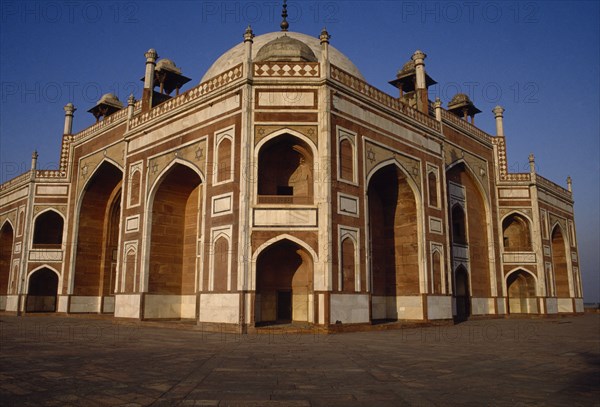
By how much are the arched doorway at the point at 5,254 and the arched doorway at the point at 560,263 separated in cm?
3423

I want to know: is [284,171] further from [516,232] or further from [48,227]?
[48,227]

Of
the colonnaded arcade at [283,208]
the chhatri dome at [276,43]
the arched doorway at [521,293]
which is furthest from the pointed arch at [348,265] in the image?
the arched doorway at [521,293]

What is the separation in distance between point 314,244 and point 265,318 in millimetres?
3656

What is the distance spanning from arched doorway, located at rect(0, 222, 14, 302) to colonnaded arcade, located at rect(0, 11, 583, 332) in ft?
0.69

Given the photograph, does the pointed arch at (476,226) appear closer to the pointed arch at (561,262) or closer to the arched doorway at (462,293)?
the arched doorway at (462,293)

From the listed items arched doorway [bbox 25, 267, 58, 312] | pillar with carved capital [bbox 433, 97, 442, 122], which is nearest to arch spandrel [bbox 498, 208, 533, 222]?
pillar with carved capital [bbox 433, 97, 442, 122]

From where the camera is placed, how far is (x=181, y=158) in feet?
57.2

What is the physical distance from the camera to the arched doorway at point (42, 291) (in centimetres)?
2530

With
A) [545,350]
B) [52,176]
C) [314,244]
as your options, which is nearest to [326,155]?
[314,244]

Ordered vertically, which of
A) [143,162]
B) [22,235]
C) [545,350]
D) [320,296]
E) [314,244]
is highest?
[143,162]

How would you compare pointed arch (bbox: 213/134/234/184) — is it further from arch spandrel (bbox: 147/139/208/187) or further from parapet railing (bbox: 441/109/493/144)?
parapet railing (bbox: 441/109/493/144)

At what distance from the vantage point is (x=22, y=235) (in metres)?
26.3

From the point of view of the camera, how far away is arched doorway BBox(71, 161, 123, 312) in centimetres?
2455

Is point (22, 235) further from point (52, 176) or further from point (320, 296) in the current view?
point (320, 296)
